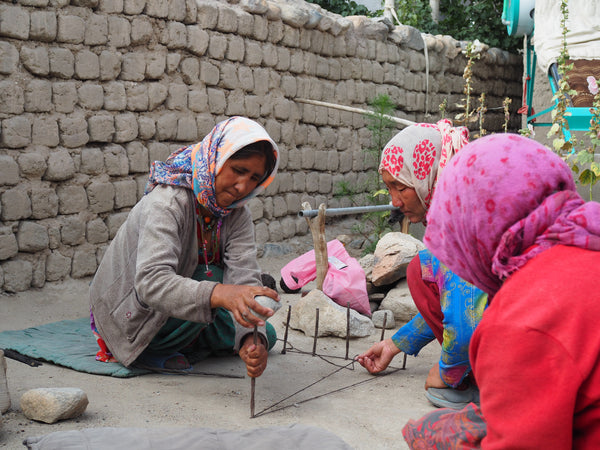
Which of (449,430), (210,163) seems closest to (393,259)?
(210,163)

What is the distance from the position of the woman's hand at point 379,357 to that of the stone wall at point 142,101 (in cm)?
255

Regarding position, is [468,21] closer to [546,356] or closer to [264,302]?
[264,302]

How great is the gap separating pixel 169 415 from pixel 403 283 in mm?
2564

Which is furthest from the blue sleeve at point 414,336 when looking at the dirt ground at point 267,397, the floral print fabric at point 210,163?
the floral print fabric at point 210,163

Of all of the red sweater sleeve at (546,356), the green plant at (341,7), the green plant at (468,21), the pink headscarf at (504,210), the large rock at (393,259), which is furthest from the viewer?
the green plant at (468,21)

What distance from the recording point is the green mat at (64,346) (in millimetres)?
3277

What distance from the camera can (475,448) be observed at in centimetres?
169

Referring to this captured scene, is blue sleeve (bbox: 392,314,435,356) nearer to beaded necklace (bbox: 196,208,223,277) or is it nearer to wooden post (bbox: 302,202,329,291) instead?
beaded necklace (bbox: 196,208,223,277)

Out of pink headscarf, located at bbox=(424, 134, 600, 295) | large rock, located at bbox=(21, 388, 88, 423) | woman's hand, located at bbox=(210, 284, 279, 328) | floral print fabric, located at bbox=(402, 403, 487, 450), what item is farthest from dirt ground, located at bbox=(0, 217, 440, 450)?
pink headscarf, located at bbox=(424, 134, 600, 295)

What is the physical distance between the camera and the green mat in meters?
3.28

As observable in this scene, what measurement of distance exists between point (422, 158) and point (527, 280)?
1.86 meters

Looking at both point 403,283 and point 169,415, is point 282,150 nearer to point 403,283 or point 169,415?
point 403,283

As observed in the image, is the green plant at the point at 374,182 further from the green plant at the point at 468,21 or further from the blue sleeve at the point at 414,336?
the green plant at the point at 468,21

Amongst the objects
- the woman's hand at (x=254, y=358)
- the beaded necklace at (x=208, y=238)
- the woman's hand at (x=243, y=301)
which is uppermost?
the beaded necklace at (x=208, y=238)
